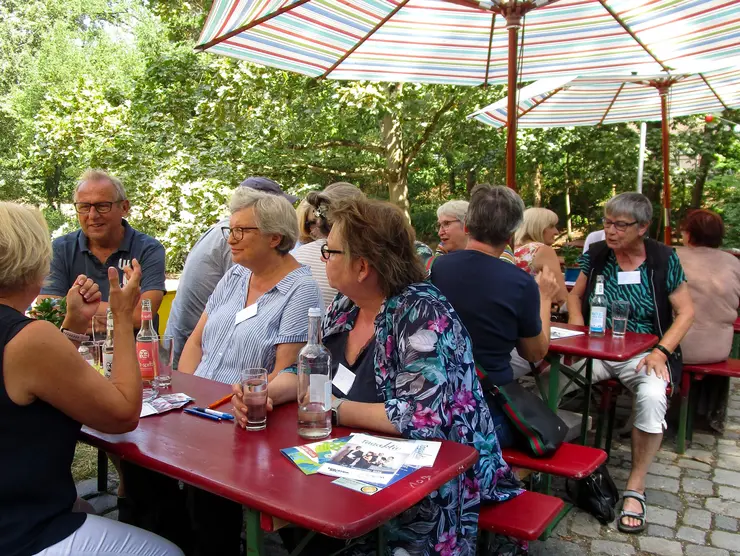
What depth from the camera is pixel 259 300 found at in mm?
2707

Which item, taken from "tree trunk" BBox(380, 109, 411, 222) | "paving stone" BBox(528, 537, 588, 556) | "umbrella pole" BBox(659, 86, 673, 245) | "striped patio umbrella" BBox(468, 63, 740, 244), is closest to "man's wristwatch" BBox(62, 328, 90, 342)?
"paving stone" BBox(528, 537, 588, 556)

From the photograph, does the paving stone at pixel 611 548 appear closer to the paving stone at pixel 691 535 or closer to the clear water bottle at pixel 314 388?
the paving stone at pixel 691 535

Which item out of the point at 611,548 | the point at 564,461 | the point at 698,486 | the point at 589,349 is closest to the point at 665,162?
the point at 698,486

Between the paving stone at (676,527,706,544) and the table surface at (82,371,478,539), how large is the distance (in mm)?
1824

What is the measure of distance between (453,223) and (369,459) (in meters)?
3.43

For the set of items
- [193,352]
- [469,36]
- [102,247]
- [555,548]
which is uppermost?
[469,36]

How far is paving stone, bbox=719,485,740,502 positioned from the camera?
3.41m

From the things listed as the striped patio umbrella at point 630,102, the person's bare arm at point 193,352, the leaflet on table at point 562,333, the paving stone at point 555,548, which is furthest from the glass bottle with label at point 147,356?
the striped patio umbrella at point 630,102

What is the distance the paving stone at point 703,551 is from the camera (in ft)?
9.33

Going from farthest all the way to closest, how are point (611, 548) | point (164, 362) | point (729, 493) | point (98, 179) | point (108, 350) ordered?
point (729, 493), point (98, 179), point (611, 548), point (164, 362), point (108, 350)

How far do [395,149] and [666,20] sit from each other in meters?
8.47

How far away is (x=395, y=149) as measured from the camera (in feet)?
41.1

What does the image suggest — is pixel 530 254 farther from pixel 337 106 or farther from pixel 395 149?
pixel 395 149

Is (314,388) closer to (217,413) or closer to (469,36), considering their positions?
(217,413)
